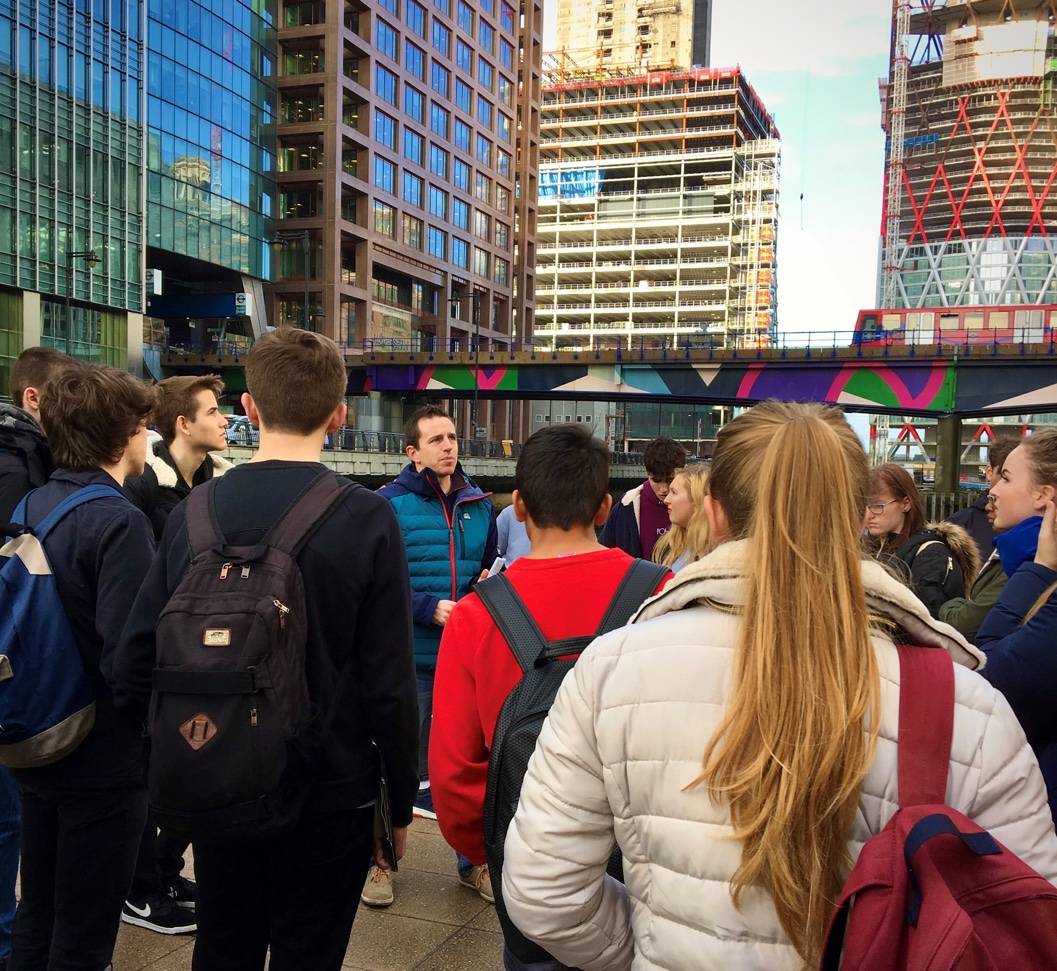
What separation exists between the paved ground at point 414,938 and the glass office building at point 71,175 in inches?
1445

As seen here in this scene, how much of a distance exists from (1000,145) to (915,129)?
10.9m

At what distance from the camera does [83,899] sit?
2.81 meters

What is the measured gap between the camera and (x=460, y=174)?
235ft

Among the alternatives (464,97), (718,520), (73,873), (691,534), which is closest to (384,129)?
(464,97)

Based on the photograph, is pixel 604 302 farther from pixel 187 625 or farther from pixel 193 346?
pixel 187 625

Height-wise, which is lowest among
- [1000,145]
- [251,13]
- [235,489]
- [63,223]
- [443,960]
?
[443,960]

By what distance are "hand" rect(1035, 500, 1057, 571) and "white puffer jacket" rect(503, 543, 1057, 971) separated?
1.20m

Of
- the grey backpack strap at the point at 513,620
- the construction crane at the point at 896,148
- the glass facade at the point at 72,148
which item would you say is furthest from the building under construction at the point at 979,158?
the grey backpack strap at the point at 513,620

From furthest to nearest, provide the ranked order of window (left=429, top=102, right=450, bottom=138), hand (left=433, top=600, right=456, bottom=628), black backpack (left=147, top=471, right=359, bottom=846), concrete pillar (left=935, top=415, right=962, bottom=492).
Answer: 1. window (left=429, top=102, right=450, bottom=138)
2. concrete pillar (left=935, top=415, right=962, bottom=492)
3. hand (left=433, top=600, right=456, bottom=628)
4. black backpack (left=147, top=471, right=359, bottom=846)

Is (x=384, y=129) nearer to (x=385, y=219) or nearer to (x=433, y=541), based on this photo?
(x=385, y=219)

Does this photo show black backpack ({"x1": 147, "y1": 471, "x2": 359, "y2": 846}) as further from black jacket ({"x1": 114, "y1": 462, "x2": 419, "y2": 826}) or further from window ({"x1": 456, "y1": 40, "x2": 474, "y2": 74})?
window ({"x1": 456, "y1": 40, "x2": 474, "y2": 74})

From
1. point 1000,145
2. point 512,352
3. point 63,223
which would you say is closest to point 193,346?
point 63,223

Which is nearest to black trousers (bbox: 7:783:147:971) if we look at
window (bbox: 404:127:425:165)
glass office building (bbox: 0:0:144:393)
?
glass office building (bbox: 0:0:144:393)

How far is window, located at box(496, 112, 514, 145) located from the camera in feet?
254
